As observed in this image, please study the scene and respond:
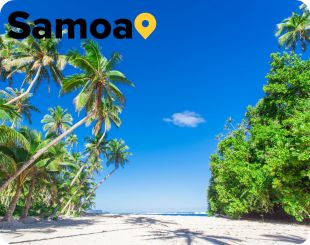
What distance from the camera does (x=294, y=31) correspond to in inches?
1126

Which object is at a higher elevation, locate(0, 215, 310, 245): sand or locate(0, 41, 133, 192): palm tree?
locate(0, 41, 133, 192): palm tree

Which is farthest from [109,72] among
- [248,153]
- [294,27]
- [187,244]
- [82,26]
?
[294,27]

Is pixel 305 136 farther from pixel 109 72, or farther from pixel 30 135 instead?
pixel 30 135

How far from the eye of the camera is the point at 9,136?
13109 mm

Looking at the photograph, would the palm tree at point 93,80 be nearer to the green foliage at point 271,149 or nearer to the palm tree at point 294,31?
the green foliage at point 271,149

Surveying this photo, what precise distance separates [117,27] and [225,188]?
25696 millimetres

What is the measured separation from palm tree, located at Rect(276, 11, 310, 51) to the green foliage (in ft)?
23.8

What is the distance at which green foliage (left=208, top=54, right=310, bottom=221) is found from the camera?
43.4 ft

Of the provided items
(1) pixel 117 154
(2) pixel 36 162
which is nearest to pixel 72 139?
(1) pixel 117 154

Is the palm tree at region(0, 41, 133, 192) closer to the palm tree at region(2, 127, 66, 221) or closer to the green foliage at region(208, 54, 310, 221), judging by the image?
the palm tree at region(2, 127, 66, 221)

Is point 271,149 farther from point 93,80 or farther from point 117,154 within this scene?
point 117,154

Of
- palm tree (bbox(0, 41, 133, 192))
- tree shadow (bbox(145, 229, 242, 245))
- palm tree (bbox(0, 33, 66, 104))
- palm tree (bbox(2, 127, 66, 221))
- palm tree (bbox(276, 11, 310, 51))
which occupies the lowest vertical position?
tree shadow (bbox(145, 229, 242, 245))

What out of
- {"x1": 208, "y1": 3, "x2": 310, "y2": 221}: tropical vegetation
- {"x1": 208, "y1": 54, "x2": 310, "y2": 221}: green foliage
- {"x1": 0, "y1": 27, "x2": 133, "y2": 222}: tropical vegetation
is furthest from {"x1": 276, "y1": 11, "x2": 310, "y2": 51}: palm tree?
{"x1": 0, "y1": 27, "x2": 133, "y2": 222}: tropical vegetation

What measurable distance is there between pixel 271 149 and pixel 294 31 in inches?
711
